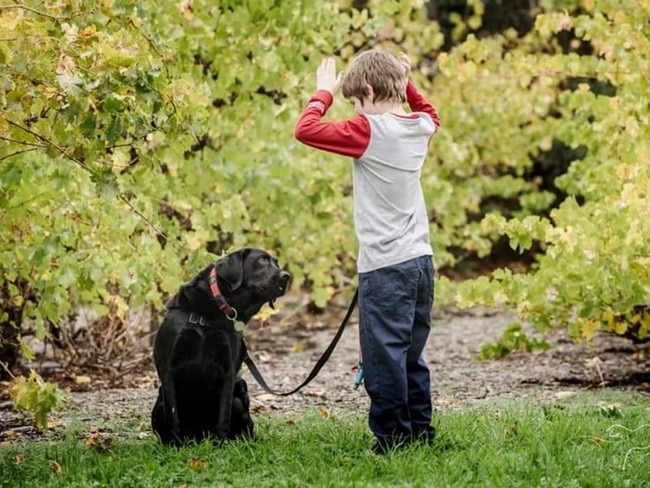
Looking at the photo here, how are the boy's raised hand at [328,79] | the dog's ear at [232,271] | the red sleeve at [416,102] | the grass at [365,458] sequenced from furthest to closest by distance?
the dog's ear at [232,271] → the red sleeve at [416,102] → the boy's raised hand at [328,79] → the grass at [365,458]

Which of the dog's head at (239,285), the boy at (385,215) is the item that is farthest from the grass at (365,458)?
the dog's head at (239,285)

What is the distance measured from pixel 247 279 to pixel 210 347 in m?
0.41

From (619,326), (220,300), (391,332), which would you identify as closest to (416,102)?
(391,332)

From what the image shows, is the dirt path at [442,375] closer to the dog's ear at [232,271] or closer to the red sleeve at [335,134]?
the dog's ear at [232,271]

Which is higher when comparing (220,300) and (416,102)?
(416,102)

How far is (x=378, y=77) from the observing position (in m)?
4.49

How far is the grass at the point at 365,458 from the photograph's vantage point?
4.25 metres

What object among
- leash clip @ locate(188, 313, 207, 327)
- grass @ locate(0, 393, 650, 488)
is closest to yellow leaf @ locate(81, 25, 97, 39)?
leash clip @ locate(188, 313, 207, 327)

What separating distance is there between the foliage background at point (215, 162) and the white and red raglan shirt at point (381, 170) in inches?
25.1

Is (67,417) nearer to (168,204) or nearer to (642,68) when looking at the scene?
(168,204)

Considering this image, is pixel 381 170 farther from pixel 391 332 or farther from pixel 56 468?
pixel 56 468

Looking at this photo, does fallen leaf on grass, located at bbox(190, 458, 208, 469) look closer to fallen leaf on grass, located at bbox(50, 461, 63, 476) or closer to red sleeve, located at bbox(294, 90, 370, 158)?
fallen leaf on grass, located at bbox(50, 461, 63, 476)

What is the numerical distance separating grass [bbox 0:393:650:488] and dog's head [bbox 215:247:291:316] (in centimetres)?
72

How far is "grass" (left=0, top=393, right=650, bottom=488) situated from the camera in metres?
4.25
